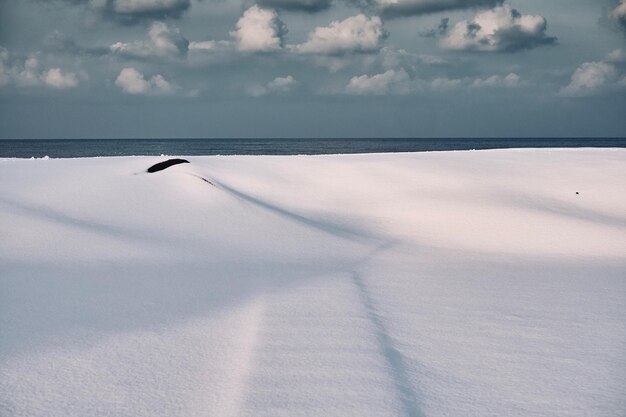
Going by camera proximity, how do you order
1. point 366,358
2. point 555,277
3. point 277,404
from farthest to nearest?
point 555,277 < point 366,358 < point 277,404

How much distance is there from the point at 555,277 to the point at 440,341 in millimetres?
1878

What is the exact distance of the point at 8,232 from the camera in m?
4.85

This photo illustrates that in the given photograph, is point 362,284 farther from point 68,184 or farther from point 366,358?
point 68,184

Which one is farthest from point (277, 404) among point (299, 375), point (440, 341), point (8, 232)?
point (8, 232)

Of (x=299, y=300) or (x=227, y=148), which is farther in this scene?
Result: (x=227, y=148)

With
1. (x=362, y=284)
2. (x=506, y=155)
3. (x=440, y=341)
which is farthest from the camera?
(x=506, y=155)

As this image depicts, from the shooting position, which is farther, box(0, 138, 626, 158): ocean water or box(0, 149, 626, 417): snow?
box(0, 138, 626, 158): ocean water

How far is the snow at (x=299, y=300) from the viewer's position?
81.4 inches

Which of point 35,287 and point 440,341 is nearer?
point 440,341

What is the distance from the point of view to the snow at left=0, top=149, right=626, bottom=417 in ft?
6.79

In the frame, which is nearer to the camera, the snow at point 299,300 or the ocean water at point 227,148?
the snow at point 299,300

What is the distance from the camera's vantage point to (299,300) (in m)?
3.26

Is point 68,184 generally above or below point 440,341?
above

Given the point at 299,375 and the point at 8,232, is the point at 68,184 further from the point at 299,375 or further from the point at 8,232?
the point at 299,375
